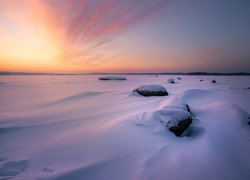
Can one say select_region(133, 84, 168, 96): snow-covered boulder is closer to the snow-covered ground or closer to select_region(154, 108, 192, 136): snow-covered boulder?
the snow-covered ground

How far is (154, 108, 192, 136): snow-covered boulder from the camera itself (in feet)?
10.1

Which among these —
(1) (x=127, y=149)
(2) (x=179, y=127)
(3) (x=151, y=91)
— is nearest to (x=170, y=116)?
(2) (x=179, y=127)

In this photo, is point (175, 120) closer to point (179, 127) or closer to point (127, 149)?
point (179, 127)

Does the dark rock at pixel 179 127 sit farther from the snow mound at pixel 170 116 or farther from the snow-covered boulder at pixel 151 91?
the snow-covered boulder at pixel 151 91

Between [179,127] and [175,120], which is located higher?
[175,120]

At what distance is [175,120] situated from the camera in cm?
315

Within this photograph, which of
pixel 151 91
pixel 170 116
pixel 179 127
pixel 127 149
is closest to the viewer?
pixel 127 149

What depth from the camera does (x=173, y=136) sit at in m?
2.93

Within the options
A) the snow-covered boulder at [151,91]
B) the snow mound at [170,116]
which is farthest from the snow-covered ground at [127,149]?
the snow-covered boulder at [151,91]

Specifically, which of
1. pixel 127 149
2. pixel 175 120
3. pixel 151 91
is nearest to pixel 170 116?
pixel 175 120

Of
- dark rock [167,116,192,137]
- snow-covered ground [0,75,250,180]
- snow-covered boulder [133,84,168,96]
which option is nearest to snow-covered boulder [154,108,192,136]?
dark rock [167,116,192,137]

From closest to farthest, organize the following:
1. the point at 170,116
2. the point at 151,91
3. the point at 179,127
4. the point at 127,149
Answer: the point at 127,149, the point at 179,127, the point at 170,116, the point at 151,91

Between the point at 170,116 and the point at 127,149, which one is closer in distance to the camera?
the point at 127,149

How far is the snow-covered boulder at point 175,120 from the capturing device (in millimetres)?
3073
